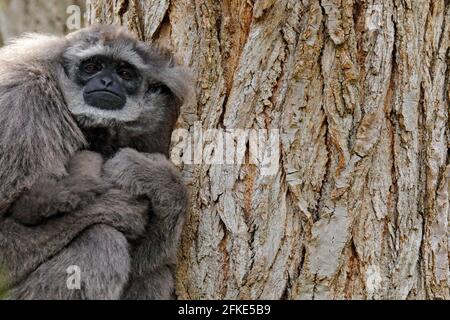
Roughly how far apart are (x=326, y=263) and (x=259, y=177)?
0.64m

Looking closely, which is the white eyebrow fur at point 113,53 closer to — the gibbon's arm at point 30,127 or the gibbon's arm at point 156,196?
the gibbon's arm at point 30,127

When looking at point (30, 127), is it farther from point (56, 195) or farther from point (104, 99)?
point (104, 99)

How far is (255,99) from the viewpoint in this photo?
15.0 ft

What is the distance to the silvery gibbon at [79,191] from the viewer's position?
15.3 feet

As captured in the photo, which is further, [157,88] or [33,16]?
[33,16]

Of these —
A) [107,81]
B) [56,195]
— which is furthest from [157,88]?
[56,195]

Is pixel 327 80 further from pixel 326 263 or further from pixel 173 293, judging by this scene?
pixel 173 293

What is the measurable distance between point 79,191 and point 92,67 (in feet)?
4.12

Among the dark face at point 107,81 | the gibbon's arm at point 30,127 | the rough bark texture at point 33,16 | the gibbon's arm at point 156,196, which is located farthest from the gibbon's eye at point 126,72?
the rough bark texture at point 33,16

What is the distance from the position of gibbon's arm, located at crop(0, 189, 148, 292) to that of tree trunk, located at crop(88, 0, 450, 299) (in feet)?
1.85

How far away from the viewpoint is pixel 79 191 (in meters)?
4.73

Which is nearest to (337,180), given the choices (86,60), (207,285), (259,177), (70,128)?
(259,177)

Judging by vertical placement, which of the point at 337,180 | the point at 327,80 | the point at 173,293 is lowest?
the point at 173,293

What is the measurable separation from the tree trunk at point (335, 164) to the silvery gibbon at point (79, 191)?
1.50 ft
